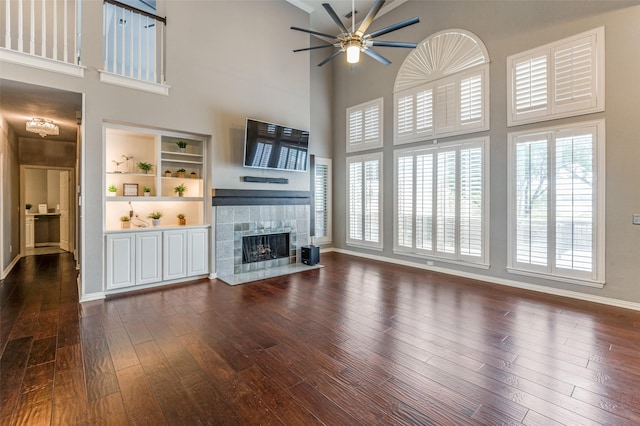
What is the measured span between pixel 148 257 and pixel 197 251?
2.50ft

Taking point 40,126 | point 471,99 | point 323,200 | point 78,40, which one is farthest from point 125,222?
point 471,99

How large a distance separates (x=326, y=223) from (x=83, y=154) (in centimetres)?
533

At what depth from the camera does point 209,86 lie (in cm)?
517

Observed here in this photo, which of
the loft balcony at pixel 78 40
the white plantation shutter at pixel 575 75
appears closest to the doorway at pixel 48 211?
the loft balcony at pixel 78 40

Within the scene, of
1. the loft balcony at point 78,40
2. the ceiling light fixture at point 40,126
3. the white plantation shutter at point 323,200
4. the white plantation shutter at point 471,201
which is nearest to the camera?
the loft balcony at point 78,40

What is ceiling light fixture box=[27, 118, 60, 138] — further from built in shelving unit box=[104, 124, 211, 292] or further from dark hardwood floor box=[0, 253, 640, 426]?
dark hardwood floor box=[0, 253, 640, 426]

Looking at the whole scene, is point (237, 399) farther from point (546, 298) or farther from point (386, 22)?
point (386, 22)

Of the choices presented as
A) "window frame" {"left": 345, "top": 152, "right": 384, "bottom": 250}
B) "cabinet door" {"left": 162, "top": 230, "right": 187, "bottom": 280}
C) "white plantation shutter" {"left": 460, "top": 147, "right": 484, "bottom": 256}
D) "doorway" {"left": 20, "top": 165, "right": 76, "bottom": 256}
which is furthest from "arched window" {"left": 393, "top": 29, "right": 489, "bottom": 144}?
"doorway" {"left": 20, "top": 165, "right": 76, "bottom": 256}

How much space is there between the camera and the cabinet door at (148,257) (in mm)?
4578

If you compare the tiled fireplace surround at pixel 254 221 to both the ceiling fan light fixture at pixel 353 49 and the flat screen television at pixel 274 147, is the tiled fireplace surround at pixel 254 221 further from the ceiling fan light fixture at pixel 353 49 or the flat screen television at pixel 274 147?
the ceiling fan light fixture at pixel 353 49

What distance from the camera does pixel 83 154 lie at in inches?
160

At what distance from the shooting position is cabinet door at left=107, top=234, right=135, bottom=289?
4324 millimetres

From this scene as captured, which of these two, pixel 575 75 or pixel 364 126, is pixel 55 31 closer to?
pixel 364 126

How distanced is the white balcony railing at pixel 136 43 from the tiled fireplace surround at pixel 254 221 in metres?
2.16
